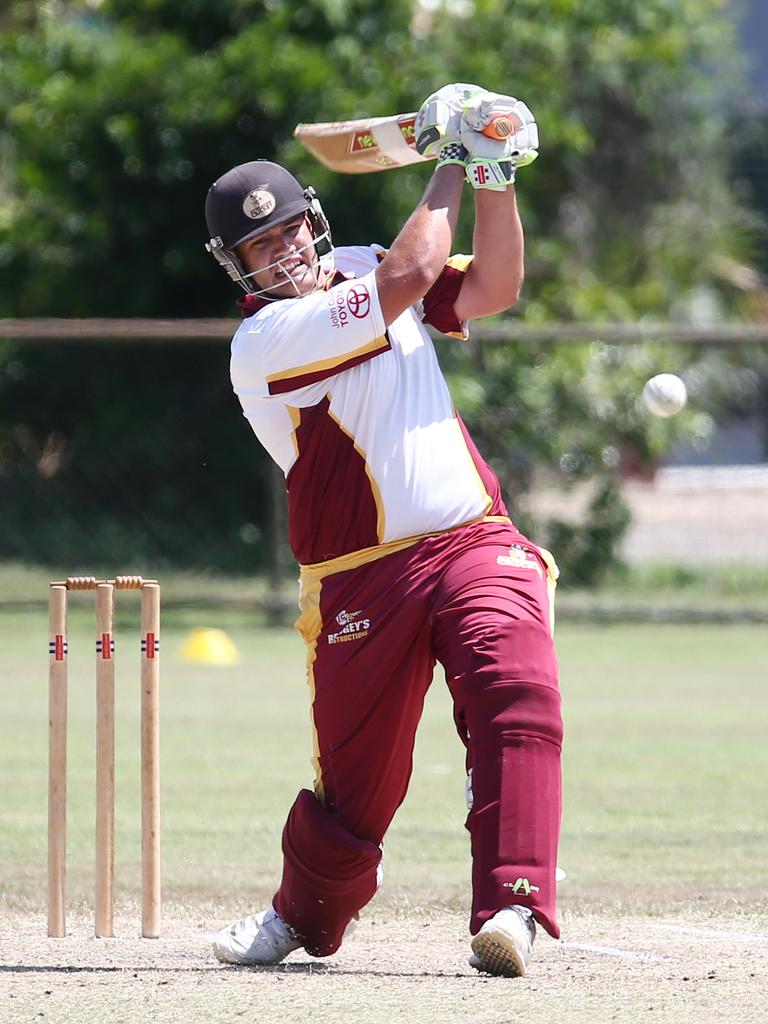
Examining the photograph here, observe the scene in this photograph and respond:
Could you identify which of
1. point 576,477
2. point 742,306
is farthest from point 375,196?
point 742,306

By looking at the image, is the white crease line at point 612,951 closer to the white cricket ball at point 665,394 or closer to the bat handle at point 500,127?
the bat handle at point 500,127

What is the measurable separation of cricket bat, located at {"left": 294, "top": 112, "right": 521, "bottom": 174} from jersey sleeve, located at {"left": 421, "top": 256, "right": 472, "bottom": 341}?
326 millimetres

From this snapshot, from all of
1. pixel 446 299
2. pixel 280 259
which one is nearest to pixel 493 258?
pixel 446 299

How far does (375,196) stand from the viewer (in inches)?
576

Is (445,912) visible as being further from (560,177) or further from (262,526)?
(560,177)

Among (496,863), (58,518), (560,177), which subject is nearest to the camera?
(496,863)

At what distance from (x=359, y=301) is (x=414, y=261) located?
164 millimetres

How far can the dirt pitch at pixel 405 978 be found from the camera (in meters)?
3.78

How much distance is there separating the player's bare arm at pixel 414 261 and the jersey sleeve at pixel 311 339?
0.03m

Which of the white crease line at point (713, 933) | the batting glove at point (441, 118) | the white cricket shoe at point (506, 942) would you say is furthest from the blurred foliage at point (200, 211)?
the white cricket shoe at point (506, 942)

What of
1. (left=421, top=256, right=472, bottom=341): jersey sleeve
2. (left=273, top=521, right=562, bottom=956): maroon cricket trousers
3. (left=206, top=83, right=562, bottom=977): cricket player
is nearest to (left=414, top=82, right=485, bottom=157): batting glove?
(left=206, top=83, right=562, bottom=977): cricket player

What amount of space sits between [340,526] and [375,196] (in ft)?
34.9

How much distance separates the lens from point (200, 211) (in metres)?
15.4

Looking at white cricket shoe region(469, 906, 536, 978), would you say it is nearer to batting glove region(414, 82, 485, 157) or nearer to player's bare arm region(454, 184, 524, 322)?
player's bare arm region(454, 184, 524, 322)
